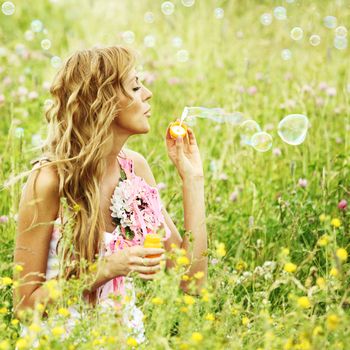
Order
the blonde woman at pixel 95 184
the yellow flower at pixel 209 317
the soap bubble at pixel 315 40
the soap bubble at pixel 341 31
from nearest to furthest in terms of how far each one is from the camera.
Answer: the yellow flower at pixel 209 317 < the blonde woman at pixel 95 184 < the soap bubble at pixel 341 31 < the soap bubble at pixel 315 40

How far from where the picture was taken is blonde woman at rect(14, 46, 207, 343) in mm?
2438

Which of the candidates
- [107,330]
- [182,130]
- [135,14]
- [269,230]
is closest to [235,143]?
[269,230]

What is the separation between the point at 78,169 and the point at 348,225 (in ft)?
4.06

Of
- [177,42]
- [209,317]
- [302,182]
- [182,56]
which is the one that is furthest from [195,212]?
[177,42]

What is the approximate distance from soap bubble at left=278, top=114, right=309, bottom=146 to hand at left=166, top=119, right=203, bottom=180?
26.5 inches

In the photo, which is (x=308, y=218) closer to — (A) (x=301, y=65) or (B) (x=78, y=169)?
(B) (x=78, y=169)

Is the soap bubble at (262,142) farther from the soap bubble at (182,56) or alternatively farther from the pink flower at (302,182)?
the soap bubble at (182,56)

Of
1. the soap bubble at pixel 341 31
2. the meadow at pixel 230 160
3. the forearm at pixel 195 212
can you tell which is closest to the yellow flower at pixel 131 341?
the meadow at pixel 230 160

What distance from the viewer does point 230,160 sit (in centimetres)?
384

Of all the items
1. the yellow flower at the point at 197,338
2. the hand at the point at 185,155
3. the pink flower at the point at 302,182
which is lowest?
the yellow flower at the point at 197,338

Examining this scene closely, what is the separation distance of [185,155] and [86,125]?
1.34 feet

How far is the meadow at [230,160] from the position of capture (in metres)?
1.99

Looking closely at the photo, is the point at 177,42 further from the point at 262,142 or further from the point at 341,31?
the point at 262,142

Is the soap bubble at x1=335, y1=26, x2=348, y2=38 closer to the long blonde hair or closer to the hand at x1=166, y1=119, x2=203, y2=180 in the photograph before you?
the hand at x1=166, y1=119, x2=203, y2=180
